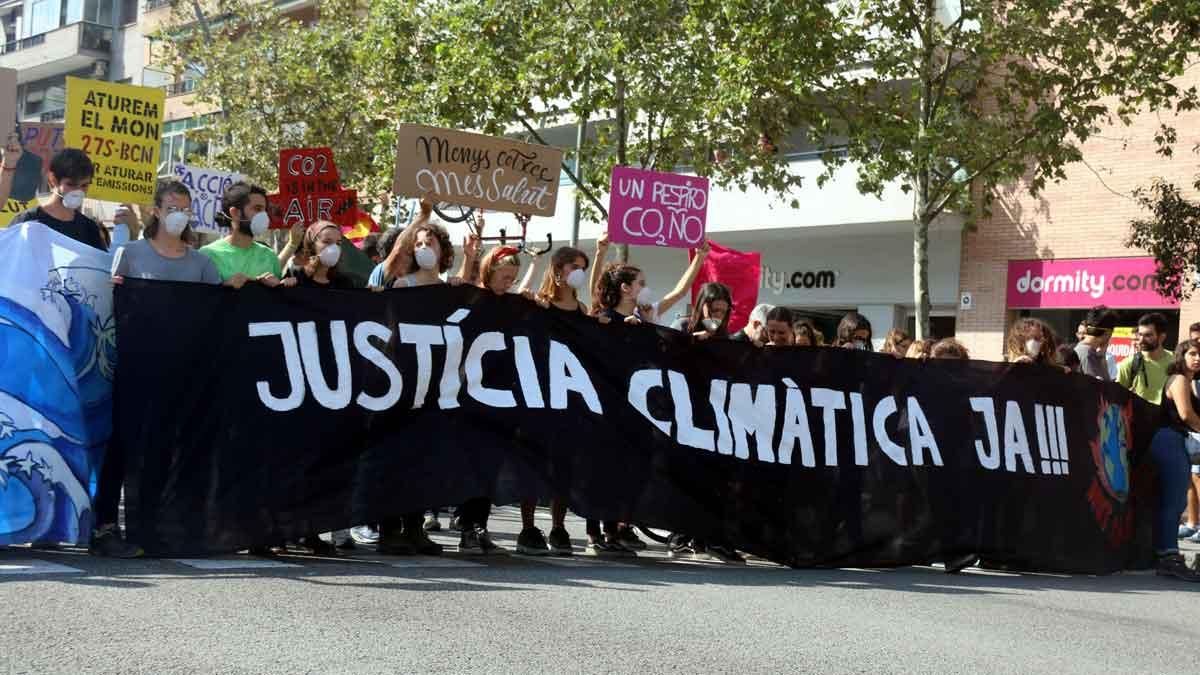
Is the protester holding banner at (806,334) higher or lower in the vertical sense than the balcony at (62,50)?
lower

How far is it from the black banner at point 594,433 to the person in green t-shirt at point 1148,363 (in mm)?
2093

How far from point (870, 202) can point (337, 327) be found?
19.4m

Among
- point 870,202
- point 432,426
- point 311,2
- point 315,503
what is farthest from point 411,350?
point 311,2

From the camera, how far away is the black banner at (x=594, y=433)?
8086 millimetres

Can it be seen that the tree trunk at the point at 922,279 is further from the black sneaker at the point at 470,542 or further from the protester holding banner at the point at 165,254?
the protester holding banner at the point at 165,254

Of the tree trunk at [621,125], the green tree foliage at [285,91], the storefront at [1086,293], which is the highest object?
Result: the green tree foliage at [285,91]

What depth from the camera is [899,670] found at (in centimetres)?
607

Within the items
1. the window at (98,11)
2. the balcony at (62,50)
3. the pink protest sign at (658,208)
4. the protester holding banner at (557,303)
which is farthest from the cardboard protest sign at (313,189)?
the window at (98,11)

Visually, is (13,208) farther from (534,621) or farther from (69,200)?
(534,621)

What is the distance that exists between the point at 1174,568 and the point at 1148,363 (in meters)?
2.87

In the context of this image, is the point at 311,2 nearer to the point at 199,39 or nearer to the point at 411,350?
the point at 199,39

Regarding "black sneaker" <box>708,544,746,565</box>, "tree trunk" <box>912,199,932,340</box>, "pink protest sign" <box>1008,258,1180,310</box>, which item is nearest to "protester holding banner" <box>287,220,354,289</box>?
"black sneaker" <box>708,544,746,565</box>

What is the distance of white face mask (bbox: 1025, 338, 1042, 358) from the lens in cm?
1061

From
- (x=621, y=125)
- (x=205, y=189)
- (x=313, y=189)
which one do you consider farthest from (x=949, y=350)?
(x=621, y=125)
